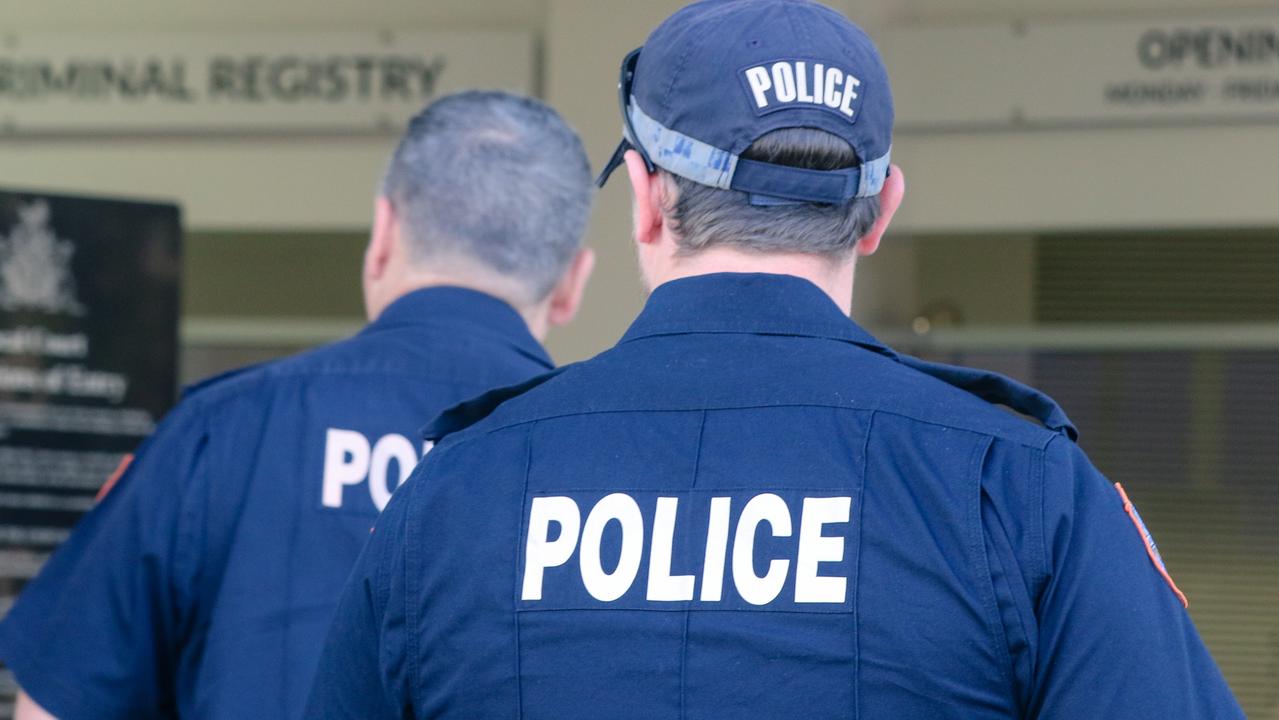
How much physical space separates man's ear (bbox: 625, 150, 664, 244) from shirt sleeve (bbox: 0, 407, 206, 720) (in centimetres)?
91

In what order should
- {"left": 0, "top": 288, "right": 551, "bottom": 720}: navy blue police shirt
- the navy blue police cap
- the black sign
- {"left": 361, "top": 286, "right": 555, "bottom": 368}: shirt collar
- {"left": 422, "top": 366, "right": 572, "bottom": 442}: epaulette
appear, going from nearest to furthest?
the navy blue police cap
{"left": 422, "top": 366, "right": 572, "bottom": 442}: epaulette
{"left": 0, "top": 288, "right": 551, "bottom": 720}: navy blue police shirt
{"left": 361, "top": 286, "right": 555, "bottom": 368}: shirt collar
the black sign

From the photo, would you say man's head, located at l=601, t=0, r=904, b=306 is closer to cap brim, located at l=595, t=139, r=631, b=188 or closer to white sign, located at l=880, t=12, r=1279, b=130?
cap brim, located at l=595, t=139, r=631, b=188

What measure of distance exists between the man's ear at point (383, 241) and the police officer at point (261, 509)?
0.03 meters

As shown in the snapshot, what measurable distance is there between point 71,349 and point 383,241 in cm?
180

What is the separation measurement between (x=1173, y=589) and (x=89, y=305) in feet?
10.3

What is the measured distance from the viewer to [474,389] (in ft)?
7.13

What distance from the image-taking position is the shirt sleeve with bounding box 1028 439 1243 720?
1.15 meters

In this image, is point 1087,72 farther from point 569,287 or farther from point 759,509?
point 759,509

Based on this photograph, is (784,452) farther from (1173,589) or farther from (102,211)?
(102,211)

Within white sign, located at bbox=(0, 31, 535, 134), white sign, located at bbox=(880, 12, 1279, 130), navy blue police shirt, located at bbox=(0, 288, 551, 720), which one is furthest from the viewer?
white sign, located at bbox=(0, 31, 535, 134)

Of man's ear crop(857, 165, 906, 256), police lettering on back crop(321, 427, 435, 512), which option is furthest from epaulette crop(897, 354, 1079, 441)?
police lettering on back crop(321, 427, 435, 512)

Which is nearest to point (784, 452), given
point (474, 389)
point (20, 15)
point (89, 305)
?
point (474, 389)

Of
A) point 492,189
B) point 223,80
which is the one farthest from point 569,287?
point 223,80

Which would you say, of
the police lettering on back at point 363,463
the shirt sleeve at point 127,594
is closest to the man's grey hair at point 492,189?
the police lettering on back at point 363,463
